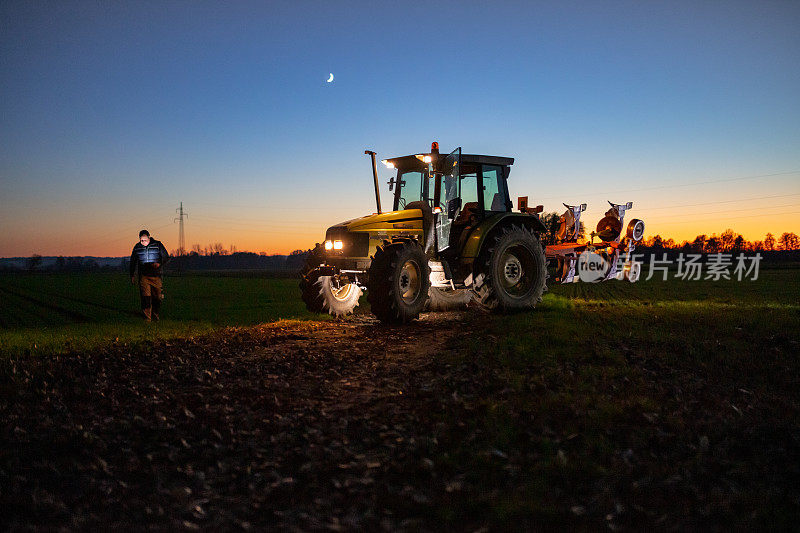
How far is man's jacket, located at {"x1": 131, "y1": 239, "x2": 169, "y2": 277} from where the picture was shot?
13289 mm

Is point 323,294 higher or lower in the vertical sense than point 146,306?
higher

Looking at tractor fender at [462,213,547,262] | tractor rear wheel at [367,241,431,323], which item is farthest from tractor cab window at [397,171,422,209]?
tractor rear wheel at [367,241,431,323]

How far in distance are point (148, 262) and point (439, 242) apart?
7.42 metres

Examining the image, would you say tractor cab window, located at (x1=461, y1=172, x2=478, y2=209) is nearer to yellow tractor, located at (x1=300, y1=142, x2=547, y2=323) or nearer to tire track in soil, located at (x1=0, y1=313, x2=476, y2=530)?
yellow tractor, located at (x1=300, y1=142, x2=547, y2=323)

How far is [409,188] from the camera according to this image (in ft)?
42.2

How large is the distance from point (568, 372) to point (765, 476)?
3.07m

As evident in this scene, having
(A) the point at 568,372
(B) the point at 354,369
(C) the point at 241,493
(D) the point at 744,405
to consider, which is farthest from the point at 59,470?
(D) the point at 744,405

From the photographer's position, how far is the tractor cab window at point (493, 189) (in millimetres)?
13086

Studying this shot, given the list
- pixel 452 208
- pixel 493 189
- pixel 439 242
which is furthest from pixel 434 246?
pixel 493 189

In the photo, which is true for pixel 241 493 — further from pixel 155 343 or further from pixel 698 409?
pixel 155 343

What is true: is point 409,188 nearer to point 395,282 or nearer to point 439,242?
point 439,242

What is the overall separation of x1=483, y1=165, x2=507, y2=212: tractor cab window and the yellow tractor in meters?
0.03

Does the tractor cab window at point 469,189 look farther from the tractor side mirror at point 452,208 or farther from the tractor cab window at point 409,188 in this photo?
the tractor cab window at point 409,188

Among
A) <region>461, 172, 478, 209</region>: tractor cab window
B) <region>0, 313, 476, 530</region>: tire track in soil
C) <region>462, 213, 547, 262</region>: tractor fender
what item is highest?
<region>461, 172, 478, 209</region>: tractor cab window
